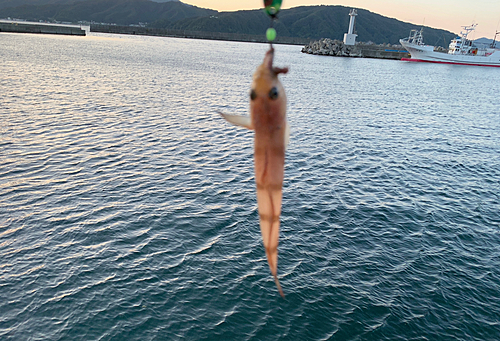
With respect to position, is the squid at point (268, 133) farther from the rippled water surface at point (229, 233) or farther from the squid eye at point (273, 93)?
the rippled water surface at point (229, 233)

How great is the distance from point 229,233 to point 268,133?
23.2 meters

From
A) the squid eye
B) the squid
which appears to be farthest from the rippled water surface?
the squid eye

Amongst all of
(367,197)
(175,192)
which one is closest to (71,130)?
(175,192)

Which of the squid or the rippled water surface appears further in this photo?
the rippled water surface

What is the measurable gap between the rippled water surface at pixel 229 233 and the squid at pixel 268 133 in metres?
16.2

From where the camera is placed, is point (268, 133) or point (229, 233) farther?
point (229, 233)

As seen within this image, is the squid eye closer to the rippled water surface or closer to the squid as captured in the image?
the squid

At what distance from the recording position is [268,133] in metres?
2.51

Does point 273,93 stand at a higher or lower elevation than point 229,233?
higher

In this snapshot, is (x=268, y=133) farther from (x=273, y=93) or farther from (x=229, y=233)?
(x=229, y=233)

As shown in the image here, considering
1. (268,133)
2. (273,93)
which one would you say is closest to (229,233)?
(268,133)

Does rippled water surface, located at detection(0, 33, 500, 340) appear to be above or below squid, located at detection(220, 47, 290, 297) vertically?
below

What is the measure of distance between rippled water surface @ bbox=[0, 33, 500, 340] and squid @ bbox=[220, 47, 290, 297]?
16.2 m

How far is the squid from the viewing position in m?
2.37
